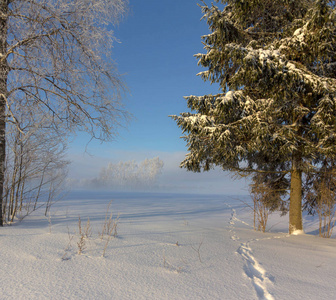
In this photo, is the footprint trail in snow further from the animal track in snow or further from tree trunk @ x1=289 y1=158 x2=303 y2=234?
tree trunk @ x1=289 y1=158 x2=303 y2=234

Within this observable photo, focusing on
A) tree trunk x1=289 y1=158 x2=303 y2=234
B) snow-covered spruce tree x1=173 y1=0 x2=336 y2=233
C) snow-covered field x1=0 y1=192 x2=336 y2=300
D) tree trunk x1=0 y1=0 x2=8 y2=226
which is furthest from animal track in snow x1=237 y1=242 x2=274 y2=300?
tree trunk x1=0 y1=0 x2=8 y2=226

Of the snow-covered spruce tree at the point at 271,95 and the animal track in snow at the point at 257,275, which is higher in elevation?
the snow-covered spruce tree at the point at 271,95

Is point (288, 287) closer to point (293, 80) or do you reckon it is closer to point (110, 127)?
point (110, 127)

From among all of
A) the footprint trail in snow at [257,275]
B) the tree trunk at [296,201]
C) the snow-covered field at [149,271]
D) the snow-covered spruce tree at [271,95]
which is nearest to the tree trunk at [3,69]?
the snow-covered field at [149,271]

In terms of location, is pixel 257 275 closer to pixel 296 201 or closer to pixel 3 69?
pixel 296 201

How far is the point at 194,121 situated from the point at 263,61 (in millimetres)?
2155

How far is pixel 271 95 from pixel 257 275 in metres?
4.05

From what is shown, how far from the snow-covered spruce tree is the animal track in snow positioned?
2.90 metres

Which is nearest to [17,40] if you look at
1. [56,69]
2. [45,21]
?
[45,21]

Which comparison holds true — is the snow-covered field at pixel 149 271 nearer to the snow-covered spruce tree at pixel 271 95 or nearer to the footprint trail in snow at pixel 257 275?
the footprint trail in snow at pixel 257 275

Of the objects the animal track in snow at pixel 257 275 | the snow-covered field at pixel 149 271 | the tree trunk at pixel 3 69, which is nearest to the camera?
the snow-covered field at pixel 149 271

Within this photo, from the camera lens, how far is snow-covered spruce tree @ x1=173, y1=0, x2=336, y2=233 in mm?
4879

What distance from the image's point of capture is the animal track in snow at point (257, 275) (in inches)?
83.6

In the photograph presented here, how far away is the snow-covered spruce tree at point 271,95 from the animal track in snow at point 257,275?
2.90 meters
